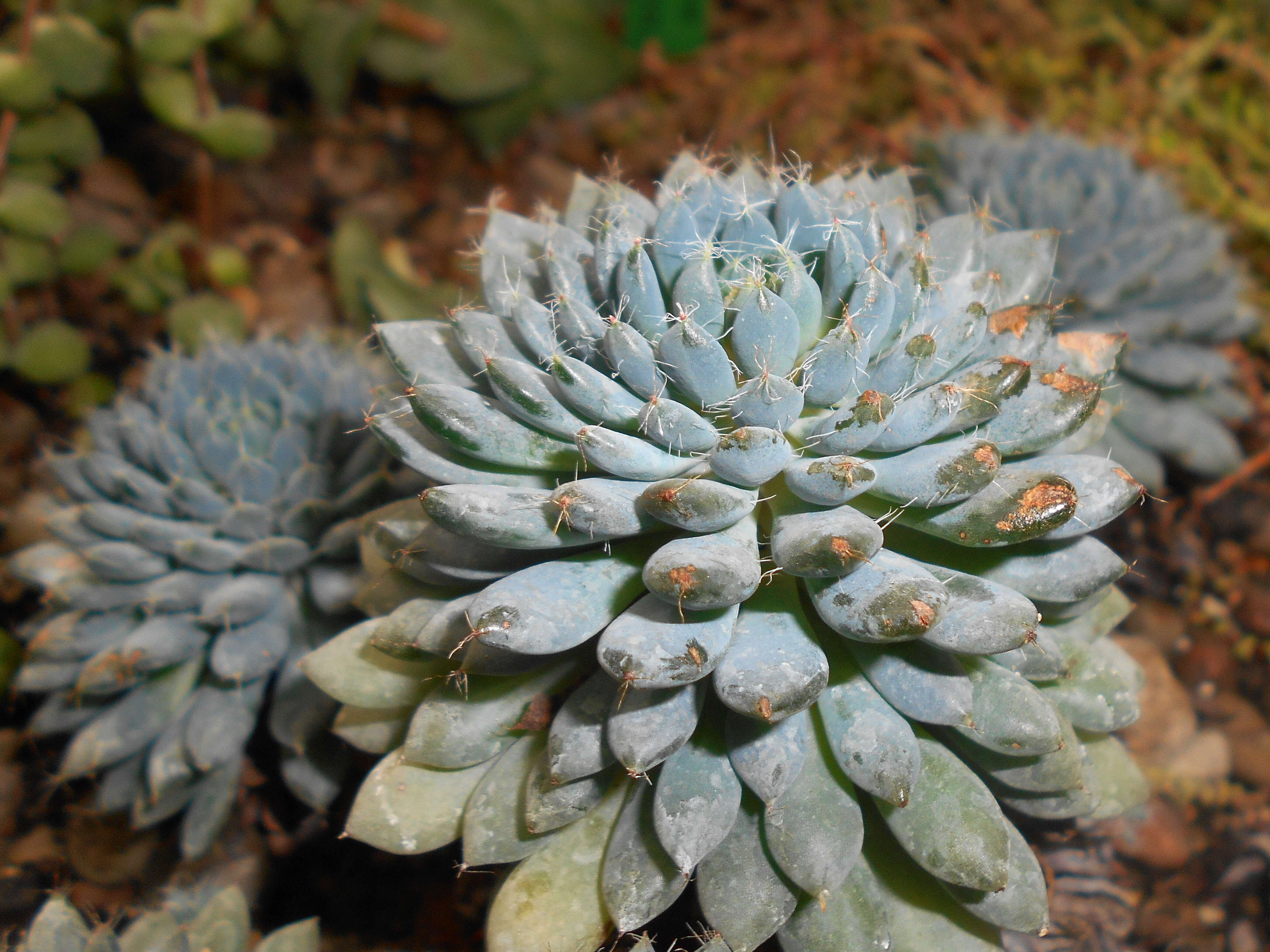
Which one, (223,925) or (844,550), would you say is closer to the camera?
(844,550)

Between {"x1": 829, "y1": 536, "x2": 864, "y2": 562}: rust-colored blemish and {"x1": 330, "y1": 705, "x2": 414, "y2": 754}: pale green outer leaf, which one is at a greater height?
{"x1": 829, "y1": 536, "x2": 864, "y2": 562}: rust-colored blemish

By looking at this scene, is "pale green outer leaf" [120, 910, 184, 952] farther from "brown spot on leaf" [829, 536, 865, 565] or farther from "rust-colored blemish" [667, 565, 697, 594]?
"brown spot on leaf" [829, 536, 865, 565]

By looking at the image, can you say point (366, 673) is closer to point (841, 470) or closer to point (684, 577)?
point (684, 577)

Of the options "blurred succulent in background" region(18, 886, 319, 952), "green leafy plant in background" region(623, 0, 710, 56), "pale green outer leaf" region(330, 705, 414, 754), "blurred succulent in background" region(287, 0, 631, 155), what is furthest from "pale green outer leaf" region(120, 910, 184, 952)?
"green leafy plant in background" region(623, 0, 710, 56)

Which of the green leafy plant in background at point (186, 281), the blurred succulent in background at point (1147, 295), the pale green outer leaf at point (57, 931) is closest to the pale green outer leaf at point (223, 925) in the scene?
the pale green outer leaf at point (57, 931)

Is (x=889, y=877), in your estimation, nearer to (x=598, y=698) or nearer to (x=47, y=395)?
(x=598, y=698)

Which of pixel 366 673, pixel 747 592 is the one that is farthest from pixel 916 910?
pixel 366 673

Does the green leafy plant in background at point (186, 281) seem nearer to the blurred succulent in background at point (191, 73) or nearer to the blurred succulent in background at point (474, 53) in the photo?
the blurred succulent in background at point (191, 73)
